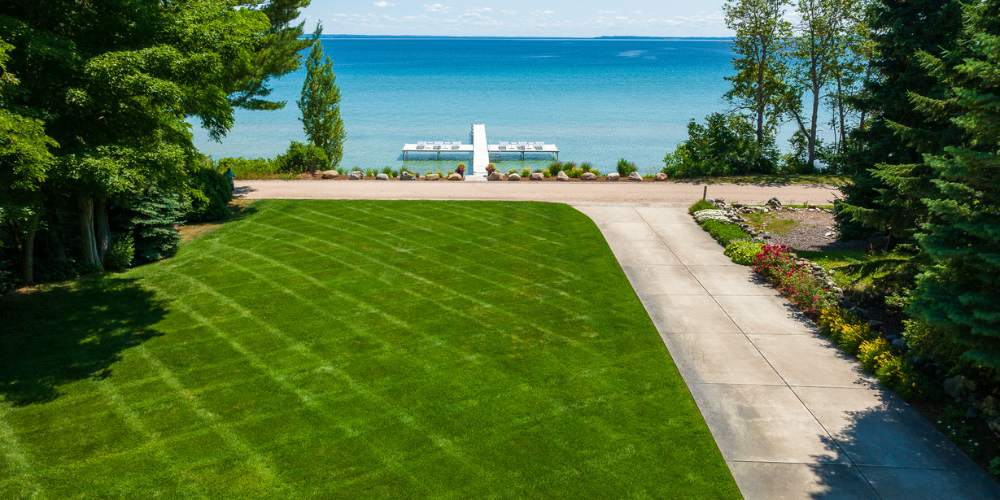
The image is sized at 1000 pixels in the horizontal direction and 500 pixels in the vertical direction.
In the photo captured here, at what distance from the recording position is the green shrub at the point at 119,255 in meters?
15.9

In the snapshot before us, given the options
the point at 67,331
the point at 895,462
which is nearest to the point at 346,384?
the point at 67,331

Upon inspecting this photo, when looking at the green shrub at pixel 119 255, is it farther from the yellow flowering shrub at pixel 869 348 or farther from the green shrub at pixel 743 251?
the yellow flowering shrub at pixel 869 348

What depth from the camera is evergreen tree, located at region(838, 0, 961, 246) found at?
49.0 ft

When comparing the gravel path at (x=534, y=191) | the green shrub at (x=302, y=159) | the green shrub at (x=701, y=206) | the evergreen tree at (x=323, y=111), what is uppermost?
the evergreen tree at (x=323, y=111)

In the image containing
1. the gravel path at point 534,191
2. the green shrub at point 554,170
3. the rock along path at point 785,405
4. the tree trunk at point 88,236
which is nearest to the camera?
the rock along path at point 785,405

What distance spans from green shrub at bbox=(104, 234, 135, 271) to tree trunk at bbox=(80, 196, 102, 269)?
0.27 metres

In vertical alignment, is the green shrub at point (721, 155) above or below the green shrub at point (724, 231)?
above

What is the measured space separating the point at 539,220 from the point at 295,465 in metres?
14.4

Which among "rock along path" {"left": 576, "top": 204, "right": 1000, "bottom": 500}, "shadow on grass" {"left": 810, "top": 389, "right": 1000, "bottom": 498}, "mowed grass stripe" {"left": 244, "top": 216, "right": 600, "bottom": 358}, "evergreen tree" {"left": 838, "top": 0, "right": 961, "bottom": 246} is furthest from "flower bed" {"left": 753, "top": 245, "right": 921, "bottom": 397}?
"mowed grass stripe" {"left": 244, "top": 216, "right": 600, "bottom": 358}

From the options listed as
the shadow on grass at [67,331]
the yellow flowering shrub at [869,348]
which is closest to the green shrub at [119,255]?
the shadow on grass at [67,331]

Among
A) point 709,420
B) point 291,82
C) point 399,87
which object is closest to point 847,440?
point 709,420

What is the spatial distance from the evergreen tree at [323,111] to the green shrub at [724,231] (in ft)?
62.2

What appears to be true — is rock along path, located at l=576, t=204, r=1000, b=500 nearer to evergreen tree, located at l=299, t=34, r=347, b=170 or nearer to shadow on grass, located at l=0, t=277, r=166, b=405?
shadow on grass, located at l=0, t=277, r=166, b=405

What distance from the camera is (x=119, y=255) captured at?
15914mm
